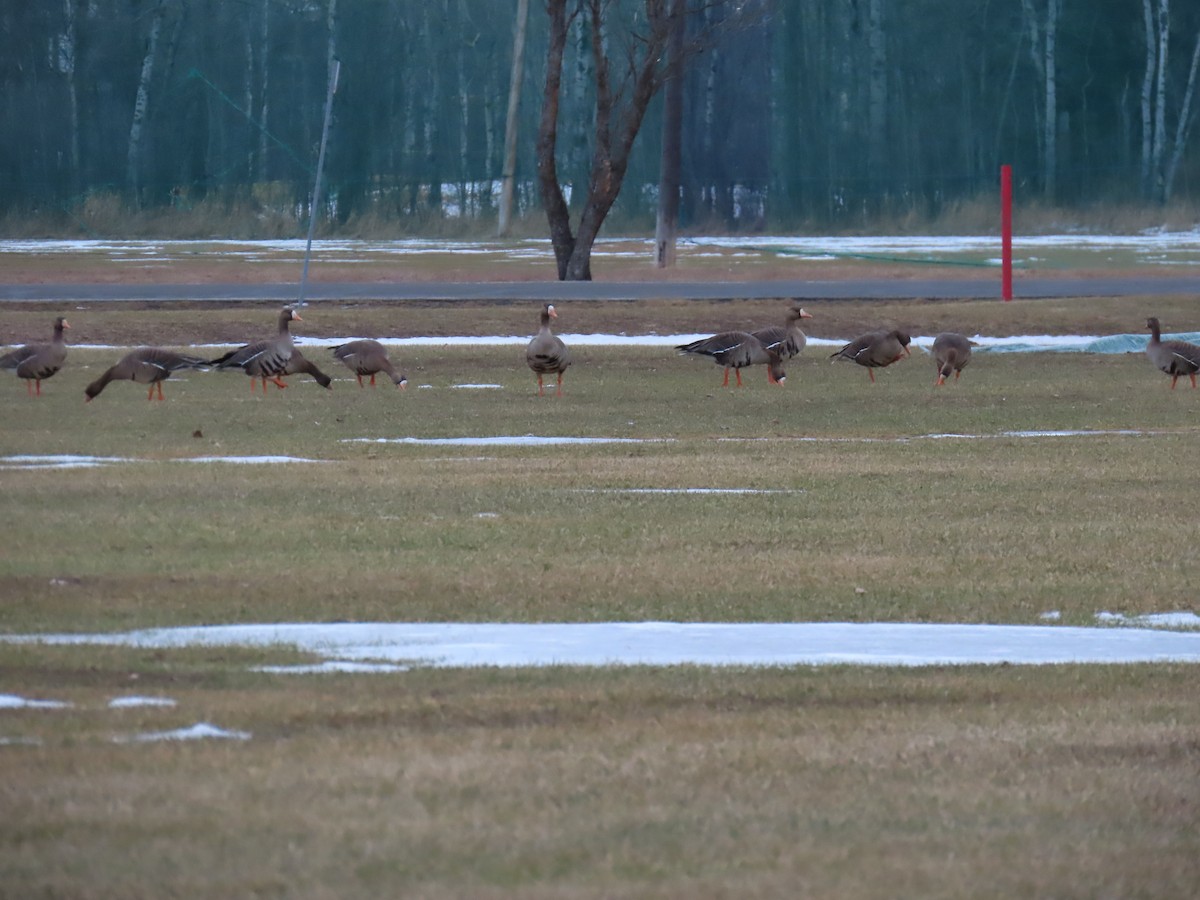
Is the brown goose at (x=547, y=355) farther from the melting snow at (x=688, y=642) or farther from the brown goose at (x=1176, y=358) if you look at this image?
the melting snow at (x=688, y=642)

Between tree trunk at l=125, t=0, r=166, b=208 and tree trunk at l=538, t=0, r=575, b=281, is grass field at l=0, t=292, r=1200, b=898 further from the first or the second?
tree trunk at l=125, t=0, r=166, b=208

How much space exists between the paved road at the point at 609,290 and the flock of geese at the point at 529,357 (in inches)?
342

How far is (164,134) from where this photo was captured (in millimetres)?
61031

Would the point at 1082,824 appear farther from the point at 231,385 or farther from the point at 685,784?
the point at 231,385

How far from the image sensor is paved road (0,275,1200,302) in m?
29.5

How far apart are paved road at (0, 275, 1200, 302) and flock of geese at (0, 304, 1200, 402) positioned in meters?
8.70

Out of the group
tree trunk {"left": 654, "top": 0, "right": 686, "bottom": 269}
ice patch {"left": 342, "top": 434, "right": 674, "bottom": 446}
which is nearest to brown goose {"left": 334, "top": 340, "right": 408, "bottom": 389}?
ice patch {"left": 342, "top": 434, "right": 674, "bottom": 446}

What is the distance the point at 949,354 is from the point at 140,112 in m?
44.7

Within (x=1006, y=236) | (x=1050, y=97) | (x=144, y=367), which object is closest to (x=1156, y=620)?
(x=144, y=367)

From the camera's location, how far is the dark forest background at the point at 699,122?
57.6m

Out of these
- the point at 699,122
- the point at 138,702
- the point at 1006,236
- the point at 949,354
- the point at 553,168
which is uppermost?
the point at 699,122

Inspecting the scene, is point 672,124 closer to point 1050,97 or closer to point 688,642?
point 1050,97

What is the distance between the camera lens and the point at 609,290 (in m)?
30.8

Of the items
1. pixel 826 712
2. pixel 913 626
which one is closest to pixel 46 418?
pixel 913 626
